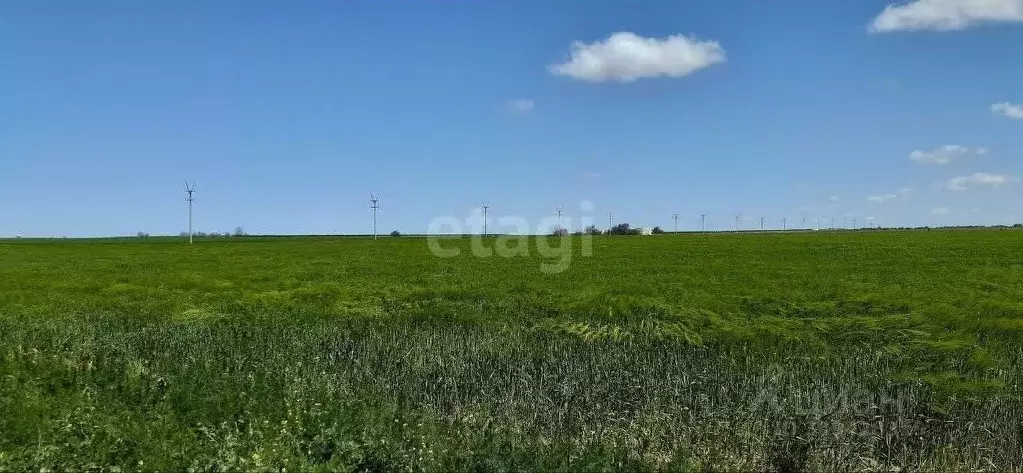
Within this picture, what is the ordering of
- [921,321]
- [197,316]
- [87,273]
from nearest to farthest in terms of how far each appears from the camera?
[921,321] < [197,316] < [87,273]

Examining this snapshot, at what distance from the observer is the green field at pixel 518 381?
9906 mm

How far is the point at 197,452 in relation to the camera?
9438 mm

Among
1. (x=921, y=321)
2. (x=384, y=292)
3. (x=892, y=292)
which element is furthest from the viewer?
(x=384, y=292)

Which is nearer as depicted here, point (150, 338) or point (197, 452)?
point (197, 452)

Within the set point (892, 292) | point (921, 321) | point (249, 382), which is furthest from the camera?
point (892, 292)

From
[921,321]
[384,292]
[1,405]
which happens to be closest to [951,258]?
[921,321]

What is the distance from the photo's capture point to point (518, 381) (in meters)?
14.3

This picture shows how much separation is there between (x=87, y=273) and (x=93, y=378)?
117ft

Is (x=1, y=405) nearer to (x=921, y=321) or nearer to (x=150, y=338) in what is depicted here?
(x=150, y=338)

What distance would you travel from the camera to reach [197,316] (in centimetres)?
2397

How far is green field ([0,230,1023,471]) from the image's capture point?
9.91 meters

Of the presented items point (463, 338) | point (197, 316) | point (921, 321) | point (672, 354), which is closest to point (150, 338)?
point (197, 316)

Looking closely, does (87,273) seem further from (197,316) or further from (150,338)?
(150,338)

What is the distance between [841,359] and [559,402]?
294 inches
